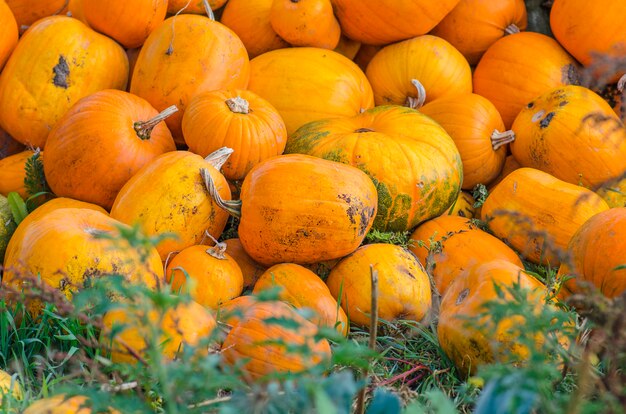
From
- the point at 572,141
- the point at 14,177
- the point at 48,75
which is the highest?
the point at 48,75

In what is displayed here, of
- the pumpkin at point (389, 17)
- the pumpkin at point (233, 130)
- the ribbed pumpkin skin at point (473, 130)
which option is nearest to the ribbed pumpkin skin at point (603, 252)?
the ribbed pumpkin skin at point (473, 130)

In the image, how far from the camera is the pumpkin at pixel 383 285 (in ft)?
9.31

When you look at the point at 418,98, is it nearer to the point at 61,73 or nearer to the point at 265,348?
the point at 61,73

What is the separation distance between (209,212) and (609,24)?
7.95 ft

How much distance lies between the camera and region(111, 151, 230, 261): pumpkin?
9.80 feet

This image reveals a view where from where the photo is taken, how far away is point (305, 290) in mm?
2748

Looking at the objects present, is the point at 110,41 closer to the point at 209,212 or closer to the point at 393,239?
the point at 209,212

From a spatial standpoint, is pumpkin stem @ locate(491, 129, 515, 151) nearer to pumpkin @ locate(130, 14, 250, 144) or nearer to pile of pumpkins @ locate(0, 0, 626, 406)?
pile of pumpkins @ locate(0, 0, 626, 406)

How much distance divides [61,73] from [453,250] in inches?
80.7

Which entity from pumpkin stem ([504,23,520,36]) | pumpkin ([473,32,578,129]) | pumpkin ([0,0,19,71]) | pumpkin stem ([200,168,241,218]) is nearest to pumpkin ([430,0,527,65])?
pumpkin stem ([504,23,520,36])

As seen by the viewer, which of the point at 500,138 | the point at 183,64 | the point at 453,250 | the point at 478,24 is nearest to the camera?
the point at 453,250

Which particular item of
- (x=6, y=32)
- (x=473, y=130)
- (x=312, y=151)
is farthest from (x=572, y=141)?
(x=6, y=32)

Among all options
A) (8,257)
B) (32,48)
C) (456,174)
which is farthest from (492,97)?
(8,257)

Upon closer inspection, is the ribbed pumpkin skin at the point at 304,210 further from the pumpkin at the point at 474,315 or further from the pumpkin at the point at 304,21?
the pumpkin at the point at 304,21
